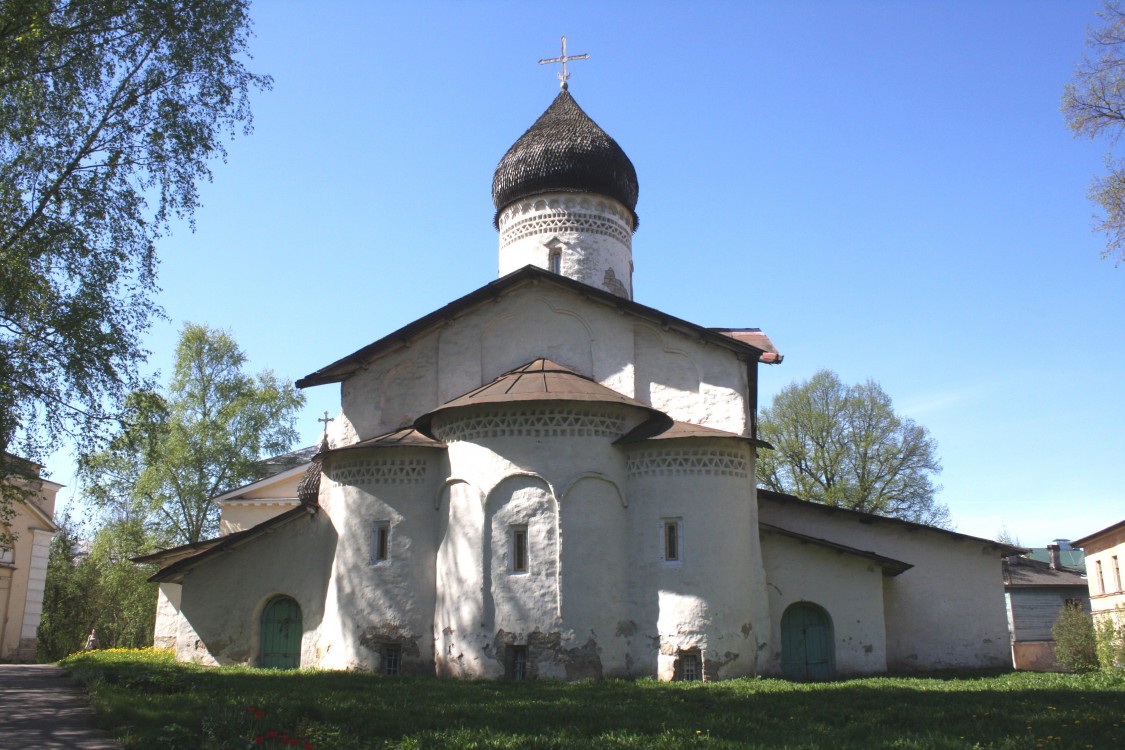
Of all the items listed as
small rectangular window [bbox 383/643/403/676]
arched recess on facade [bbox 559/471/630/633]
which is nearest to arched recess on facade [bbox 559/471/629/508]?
arched recess on facade [bbox 559/471/630/633]

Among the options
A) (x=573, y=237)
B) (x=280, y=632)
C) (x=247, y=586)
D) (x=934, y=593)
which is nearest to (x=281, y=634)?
(x=280, y=632)

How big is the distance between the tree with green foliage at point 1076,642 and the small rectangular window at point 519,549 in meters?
13.6

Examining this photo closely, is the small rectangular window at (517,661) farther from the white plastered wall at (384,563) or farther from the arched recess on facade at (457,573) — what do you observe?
the white plastered wall at (384,563)

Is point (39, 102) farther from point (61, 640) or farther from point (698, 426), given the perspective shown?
point (61, 640)

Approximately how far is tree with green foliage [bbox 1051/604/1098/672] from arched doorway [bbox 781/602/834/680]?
8.06m

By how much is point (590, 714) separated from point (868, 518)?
36.5ft

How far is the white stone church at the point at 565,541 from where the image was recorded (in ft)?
45.9

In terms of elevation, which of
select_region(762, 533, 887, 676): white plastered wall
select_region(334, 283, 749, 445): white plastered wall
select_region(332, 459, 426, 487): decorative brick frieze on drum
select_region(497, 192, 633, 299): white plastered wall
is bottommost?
select_region(762, 533, 887, 676): white plastered wall

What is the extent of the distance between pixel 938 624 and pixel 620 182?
11.3 meters

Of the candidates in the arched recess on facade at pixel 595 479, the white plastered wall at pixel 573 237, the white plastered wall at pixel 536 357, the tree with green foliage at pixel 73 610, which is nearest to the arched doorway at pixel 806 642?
the arched recess on facade at pixel 595 479

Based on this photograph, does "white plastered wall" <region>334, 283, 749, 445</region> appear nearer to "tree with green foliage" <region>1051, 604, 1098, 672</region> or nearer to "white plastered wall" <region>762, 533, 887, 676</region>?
"white plastered wall" <region>762, 533, 887, 676</region>

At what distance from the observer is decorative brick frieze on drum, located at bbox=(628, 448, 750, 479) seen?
14.6 m

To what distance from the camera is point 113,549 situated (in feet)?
81.4

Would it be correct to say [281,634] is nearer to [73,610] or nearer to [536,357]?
[536,357]
